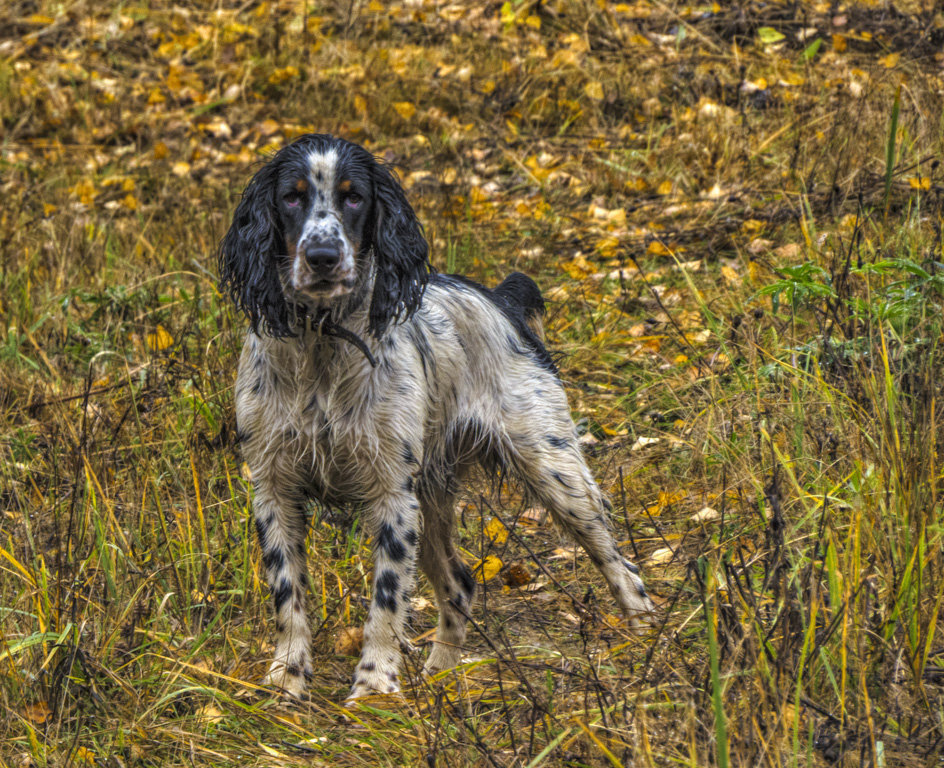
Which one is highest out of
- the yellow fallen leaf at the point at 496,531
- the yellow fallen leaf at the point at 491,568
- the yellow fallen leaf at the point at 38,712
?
the yellow fallen leaf at the point at 38,712

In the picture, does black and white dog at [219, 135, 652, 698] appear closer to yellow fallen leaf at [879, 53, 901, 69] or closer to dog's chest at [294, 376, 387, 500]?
dog's chest at [294, 376, 387, 500]

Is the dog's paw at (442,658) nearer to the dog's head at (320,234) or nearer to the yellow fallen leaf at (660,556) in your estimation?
the yellow fallen leaf at (660,556)

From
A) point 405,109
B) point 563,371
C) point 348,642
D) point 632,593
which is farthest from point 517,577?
point 405,109

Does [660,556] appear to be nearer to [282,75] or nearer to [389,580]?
[389,580]

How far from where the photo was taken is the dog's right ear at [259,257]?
362 cm

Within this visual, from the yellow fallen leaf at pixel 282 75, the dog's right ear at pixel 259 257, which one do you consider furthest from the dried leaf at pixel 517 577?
the yellow fallen leaf at pixel 282 75

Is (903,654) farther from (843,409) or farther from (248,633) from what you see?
(248,633)

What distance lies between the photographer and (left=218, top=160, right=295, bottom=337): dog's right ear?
11.9 feet

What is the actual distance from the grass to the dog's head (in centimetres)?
78

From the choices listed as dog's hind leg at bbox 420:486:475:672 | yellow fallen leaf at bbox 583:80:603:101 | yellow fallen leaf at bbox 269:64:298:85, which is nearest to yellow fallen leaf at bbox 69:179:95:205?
yellow fallen leaf at bbox 269:64:298:85

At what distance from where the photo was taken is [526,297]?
4.89 meters

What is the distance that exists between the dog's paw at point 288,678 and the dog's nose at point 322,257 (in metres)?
1.20

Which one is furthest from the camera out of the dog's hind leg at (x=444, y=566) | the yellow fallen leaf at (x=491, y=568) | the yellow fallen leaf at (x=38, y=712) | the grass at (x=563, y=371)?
the yellow fallen leaf at (x=491, y=568)

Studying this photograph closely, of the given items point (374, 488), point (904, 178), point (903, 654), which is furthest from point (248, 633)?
point (904, 178)
